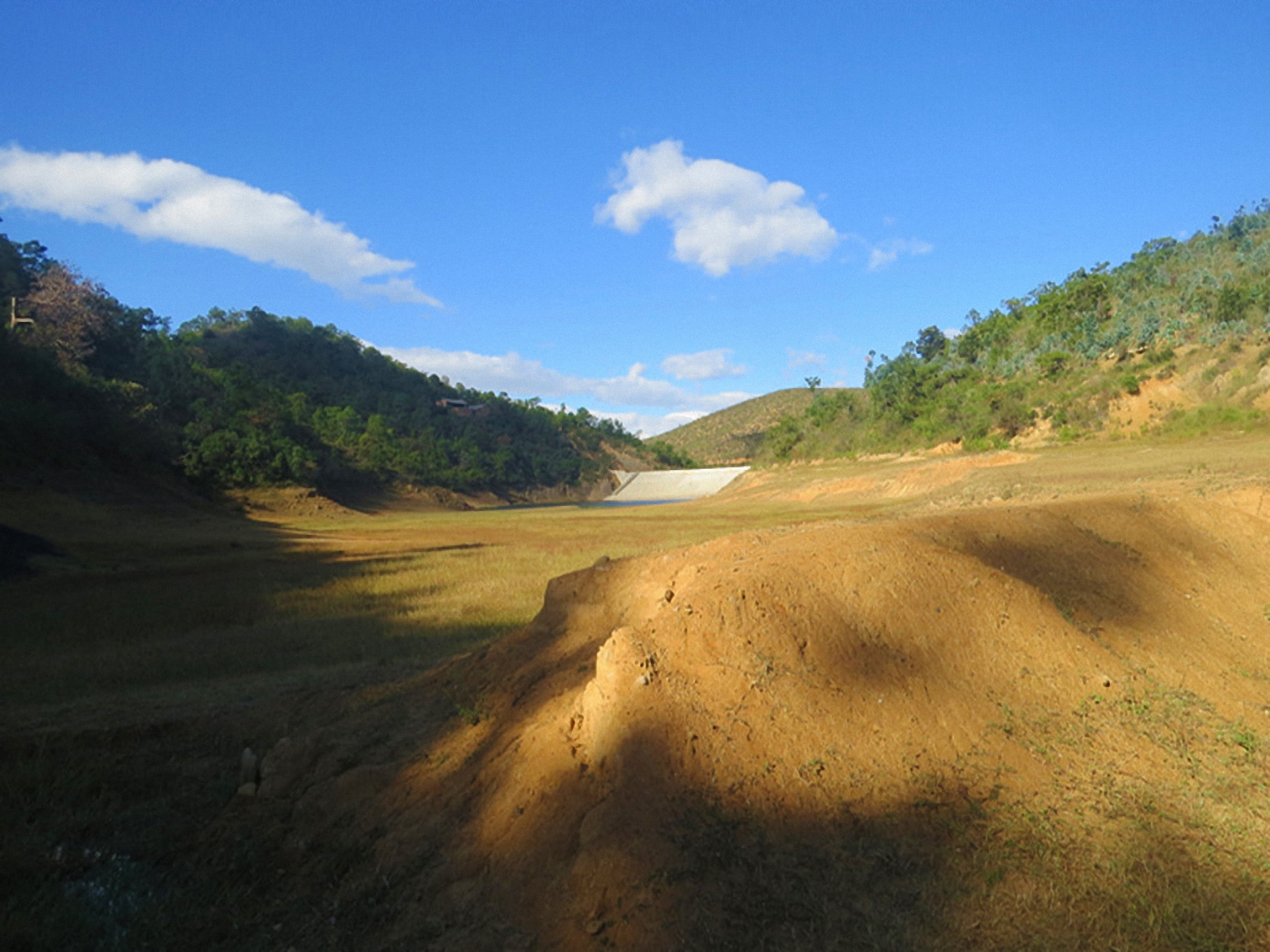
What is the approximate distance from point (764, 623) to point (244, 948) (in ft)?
12.8

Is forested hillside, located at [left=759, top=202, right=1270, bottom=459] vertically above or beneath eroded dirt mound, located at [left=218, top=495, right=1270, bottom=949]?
above

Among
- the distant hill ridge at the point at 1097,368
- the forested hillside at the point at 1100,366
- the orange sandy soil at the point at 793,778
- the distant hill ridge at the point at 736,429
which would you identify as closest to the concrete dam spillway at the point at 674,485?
the distant hill ridge at the point at 1097,368

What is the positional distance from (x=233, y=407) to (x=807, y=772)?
68.3m

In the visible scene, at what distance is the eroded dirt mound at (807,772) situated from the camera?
11.0 ft

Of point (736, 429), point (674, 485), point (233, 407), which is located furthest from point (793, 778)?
point (736, 429)

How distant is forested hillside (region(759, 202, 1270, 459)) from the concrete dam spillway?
37.7 ft

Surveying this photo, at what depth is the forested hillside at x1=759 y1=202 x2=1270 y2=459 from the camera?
37625mm

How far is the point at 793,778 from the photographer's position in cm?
403

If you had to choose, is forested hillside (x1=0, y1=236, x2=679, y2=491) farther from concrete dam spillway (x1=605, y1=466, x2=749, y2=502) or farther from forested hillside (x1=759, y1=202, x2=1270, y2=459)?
forested hillside (x1=759, y1=202, x2=1270, y2=459)

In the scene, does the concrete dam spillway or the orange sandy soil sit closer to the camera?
the orange sandy soil

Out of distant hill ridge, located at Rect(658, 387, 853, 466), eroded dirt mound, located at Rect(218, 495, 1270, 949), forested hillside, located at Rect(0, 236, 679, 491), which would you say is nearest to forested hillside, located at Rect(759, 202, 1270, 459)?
eroded dirt mound, located at Rect(218, 495, 1270, 949)

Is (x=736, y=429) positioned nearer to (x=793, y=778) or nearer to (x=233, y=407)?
(x=233, y=407)

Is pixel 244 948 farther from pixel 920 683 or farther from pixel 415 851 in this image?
pixel 920 683

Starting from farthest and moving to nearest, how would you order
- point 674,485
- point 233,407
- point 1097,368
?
point 674,485
point 233,407
point 1097,368
